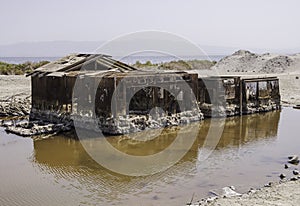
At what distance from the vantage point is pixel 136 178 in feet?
28.5

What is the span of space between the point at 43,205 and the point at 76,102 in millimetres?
7112

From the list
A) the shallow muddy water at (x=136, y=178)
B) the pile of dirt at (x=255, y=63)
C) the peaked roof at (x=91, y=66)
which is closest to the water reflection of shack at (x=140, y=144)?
the shallow muddy water at (x=136, y=178)

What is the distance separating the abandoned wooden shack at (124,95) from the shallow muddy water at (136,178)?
2.87ft

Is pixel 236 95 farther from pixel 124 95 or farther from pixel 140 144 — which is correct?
pixel 140 144

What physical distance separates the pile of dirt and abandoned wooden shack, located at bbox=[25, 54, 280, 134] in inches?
1111

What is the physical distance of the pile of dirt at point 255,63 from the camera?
4466cm

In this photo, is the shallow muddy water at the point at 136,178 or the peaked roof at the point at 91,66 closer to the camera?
the shallow muddy water at the point at 136,178

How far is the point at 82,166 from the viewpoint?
9609 mm

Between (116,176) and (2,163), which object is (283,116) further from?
(2,163)

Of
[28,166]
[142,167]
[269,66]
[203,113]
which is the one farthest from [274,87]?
[269,66]

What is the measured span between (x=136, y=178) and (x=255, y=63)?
44271mm

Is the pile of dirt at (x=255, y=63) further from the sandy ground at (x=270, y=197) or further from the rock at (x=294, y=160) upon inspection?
the sandy ground at (x=270, y=197)

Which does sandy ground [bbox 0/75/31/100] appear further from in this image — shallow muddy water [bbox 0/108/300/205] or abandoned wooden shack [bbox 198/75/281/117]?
abandoned wooden shack [bbox 198/75/281/117]

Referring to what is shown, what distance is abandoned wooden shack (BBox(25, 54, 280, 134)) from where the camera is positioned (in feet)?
42.2
